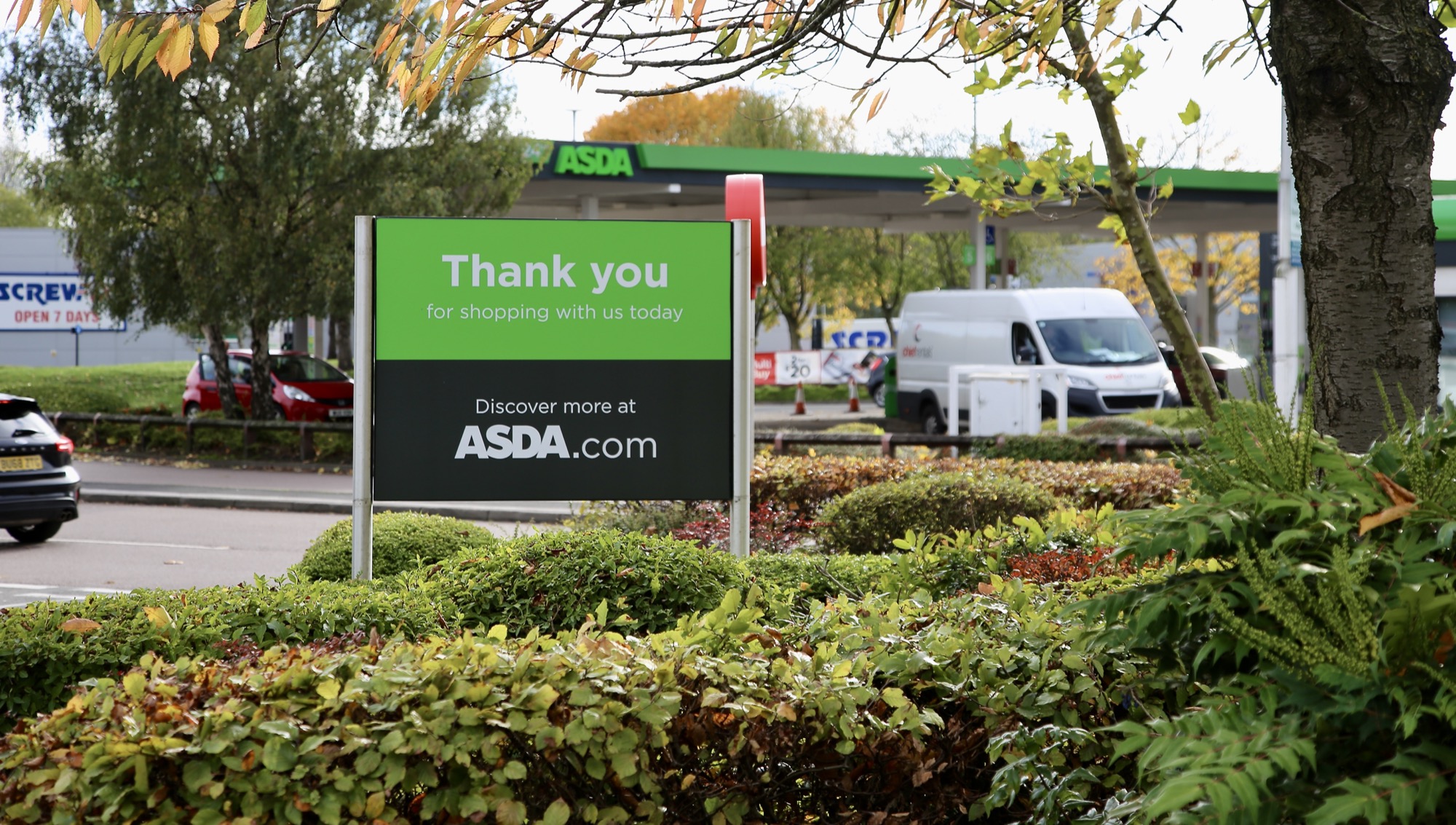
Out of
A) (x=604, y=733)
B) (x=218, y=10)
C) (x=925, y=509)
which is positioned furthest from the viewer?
(x=925, y=509)

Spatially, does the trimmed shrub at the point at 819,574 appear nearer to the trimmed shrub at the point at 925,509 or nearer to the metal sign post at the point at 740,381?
the metal sign post at the point at 740,381

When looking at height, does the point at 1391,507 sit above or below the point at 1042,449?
above

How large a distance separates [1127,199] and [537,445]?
2.81 metres

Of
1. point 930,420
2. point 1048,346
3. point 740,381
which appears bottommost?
point 930,420

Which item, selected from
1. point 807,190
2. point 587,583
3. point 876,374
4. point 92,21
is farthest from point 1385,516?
point 876,374

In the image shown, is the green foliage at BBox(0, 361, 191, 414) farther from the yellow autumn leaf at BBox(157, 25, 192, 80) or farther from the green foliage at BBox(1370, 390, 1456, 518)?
the green foliage at BBox(1370, 390, 1456, 518)

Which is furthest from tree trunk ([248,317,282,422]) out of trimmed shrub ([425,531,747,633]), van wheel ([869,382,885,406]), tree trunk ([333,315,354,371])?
trimmed shrub ([425,531,747,633])

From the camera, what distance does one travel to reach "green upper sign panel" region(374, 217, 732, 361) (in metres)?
6.13

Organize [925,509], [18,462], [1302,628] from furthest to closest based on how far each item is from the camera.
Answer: [18,462], [925,509], [1302,628]

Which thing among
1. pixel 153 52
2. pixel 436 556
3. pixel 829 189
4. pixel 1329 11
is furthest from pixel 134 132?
pixel 1329 11

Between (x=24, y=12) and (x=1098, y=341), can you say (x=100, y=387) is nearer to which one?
(x=1098, y=341)

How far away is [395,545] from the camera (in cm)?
694

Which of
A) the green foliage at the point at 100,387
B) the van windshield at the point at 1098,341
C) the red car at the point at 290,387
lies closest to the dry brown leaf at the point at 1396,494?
the van windshield at the point at 1098,341

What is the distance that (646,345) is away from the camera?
20.6 feet
